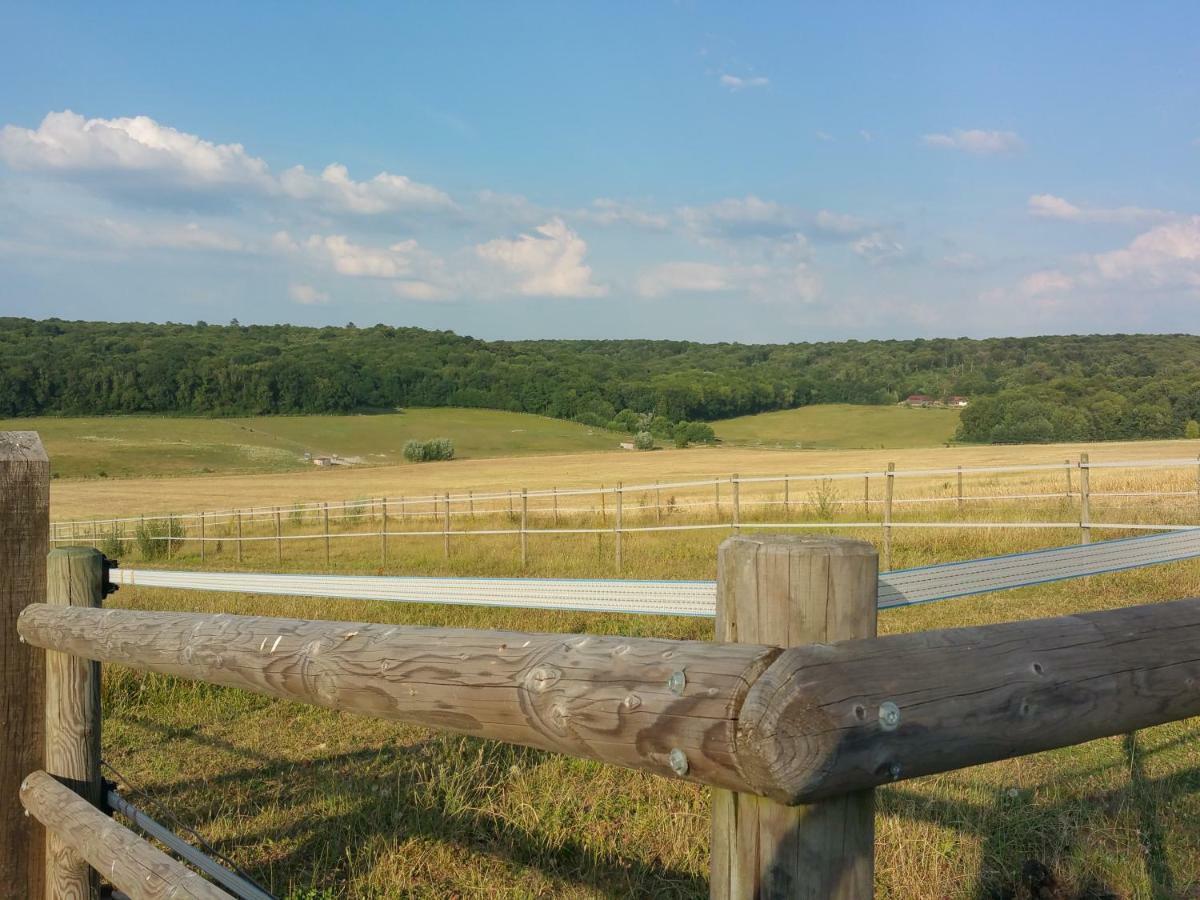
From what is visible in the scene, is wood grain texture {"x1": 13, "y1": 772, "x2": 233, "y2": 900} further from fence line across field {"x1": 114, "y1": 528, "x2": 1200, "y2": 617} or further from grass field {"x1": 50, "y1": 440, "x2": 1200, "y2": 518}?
grass field {"x1": 50, "y1": 440, "x2": 1200, "y2": 518}

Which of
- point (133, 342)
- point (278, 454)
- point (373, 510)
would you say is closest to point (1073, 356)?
point (278, 454)

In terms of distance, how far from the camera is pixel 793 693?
1.15 metres

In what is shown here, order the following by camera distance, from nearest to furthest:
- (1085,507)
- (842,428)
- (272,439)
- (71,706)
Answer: (71,706) → (1085,507) → (272,439) → (842,428)

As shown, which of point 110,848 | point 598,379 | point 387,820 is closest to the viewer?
point 110,848

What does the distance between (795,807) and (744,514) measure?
19395 mm

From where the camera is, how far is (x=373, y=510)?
99.5ft

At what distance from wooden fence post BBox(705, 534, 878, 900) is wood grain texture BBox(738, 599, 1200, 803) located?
0.05 m

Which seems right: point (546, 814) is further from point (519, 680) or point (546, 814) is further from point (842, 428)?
point (842, 428)

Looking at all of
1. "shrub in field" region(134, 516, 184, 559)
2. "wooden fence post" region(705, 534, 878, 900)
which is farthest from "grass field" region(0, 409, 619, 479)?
"wooden fence post" region(705, 534, 878, 900)

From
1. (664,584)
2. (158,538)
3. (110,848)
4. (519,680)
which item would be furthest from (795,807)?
(158,538)

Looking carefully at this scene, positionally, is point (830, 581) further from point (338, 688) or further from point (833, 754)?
point (338, 688)

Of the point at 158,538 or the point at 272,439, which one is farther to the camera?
the point at 272,439

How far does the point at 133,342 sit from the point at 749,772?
386 ft

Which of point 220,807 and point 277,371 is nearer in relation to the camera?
point 220,807
